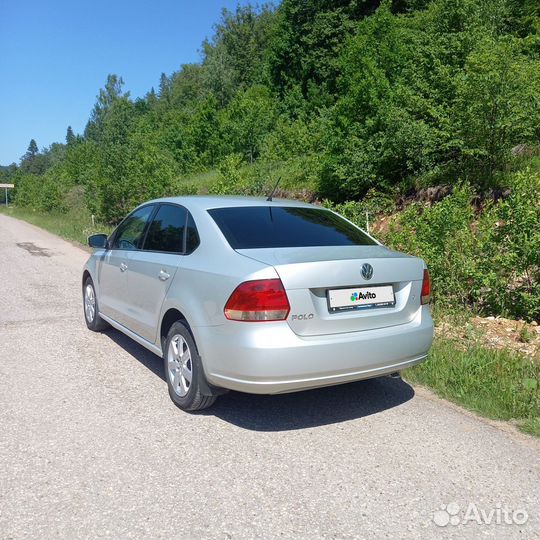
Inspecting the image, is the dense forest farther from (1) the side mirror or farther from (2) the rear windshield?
(1) the side mirror

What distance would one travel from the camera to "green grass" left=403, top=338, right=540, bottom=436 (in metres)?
3.99

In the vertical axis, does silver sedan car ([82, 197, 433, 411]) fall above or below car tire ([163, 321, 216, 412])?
above

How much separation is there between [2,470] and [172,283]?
173 cm

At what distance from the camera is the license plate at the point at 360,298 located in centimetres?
362

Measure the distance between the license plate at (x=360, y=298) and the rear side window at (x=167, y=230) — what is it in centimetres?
143

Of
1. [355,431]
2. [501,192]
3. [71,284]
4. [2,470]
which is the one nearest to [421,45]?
[501,192]

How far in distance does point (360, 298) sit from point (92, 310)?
4.02 m

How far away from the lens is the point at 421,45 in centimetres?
1343

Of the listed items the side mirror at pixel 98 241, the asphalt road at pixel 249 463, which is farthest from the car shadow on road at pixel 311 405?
the side mirror at pixel 98 241

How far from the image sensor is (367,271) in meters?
3.73

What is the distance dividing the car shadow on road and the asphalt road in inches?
0.6

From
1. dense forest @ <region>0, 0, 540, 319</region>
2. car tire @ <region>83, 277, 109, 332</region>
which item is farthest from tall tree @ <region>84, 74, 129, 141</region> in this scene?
car tire @ <region>83, 277, 109, 332</region>

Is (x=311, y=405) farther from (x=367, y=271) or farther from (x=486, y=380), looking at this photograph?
(x=486, y=380)

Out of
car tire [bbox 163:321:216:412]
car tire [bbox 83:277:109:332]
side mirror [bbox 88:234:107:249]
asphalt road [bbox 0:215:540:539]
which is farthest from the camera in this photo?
car tire [bbox 83:277:109:332]
